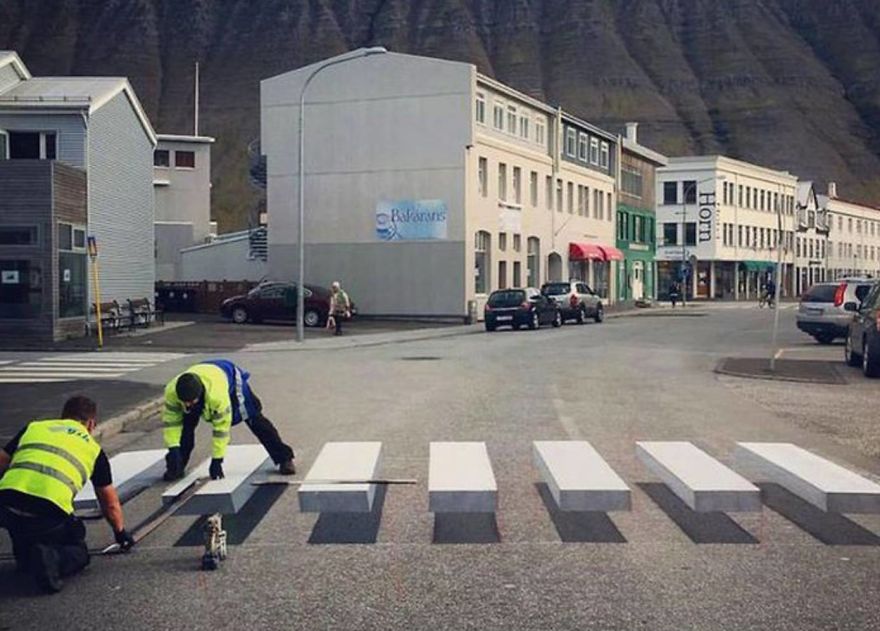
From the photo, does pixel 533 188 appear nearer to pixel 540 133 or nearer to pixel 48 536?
pixel 540 133

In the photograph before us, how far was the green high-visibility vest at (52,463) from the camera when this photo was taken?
7.00 meters

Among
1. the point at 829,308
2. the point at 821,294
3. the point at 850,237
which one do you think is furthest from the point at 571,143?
the point at 850,237

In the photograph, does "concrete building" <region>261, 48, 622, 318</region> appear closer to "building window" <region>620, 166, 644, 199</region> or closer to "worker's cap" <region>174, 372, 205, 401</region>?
"building window" <region>620, 166, 644, 199</region>

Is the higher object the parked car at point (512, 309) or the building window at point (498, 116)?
the building window at point (498, 116)

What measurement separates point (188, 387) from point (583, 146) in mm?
55373

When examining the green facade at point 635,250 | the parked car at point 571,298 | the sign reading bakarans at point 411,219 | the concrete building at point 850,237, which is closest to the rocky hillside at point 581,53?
the concrete building at point 850,237

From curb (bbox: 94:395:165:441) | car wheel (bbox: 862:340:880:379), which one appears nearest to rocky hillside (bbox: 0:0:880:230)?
car wheel (bbox: 862:340:880:379)

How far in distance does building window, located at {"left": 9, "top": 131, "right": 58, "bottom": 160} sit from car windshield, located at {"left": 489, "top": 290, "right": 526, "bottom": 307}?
15.3 meters

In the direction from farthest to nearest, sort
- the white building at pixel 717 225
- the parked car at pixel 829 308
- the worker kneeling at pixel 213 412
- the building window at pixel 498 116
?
the white building at pixel 717 225
the building window at pixel 498 116
the parked car at pixel 829 308
the worker kneeling at pixel 213 412

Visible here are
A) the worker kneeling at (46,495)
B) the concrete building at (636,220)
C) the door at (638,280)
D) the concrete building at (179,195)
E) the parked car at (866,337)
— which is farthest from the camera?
the door at (638,280)

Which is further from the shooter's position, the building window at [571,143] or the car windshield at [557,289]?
the building window at [571,143]

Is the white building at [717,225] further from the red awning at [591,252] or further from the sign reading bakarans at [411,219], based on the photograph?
the sign reading bakarans at [411,219]

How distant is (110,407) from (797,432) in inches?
348

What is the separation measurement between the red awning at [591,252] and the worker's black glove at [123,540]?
52.8 metres
